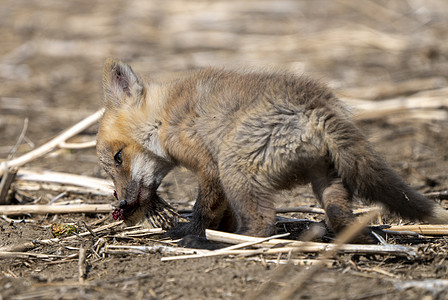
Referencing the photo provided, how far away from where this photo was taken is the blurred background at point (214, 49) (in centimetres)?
860

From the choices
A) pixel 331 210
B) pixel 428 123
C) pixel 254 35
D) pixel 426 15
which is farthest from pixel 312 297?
pixel 426 15

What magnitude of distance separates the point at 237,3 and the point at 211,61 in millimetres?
4763

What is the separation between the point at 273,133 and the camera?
4.31m

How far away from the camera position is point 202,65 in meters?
11.1

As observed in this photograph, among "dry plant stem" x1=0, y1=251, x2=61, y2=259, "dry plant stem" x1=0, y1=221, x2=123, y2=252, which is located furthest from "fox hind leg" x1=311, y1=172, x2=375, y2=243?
"dry plant stem" x1=0, y1=251, x2=61, y2=259

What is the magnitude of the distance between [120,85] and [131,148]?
2.32ft

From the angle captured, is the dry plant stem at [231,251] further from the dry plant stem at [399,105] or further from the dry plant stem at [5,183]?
the dry plant stem at [399,105]

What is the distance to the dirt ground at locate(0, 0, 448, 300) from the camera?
3.84m

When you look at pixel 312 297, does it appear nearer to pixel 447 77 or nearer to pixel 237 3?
pixel 447 77

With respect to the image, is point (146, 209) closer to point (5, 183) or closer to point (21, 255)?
point (21, 255)

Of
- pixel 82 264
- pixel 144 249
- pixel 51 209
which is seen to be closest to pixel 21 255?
pixel 82 264

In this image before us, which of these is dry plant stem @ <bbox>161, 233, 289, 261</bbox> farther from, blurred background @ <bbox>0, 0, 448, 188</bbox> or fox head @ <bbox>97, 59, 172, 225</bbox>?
blurred background @ <bbox>0, 0, 448, 188</bbox>

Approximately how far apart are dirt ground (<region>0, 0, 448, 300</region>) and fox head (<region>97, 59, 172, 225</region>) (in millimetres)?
347

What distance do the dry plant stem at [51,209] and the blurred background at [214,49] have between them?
1.52 metres
